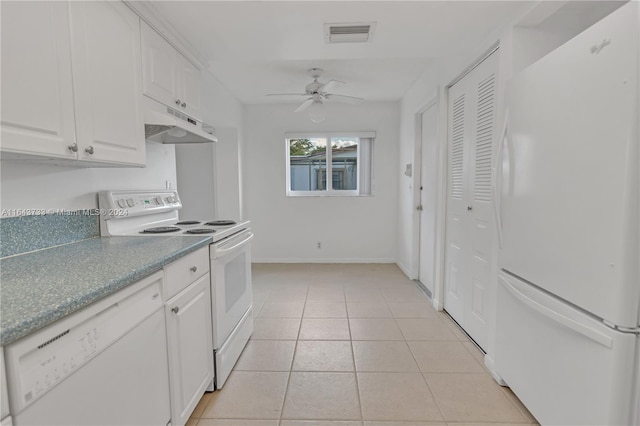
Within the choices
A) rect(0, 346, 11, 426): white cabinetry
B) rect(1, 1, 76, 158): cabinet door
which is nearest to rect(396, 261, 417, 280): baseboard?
rect(1, 1, 76, 158): cabinet door

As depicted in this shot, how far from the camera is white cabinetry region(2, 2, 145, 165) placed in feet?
3.26

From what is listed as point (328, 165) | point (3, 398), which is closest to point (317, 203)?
point (328, 165)

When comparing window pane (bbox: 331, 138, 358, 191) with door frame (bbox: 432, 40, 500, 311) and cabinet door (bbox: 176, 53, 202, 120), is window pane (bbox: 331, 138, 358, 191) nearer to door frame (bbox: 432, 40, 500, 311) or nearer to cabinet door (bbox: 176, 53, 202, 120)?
door frame (bbox: 432, 40, 500, 311)

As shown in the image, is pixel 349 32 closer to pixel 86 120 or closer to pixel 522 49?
pixel 522 49

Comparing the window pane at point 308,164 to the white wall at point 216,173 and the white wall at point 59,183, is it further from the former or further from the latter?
the white wall at point 59,183

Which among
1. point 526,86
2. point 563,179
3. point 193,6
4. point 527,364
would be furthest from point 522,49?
point 193,6

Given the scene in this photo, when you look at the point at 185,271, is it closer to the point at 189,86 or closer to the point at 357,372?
the point at 357,372

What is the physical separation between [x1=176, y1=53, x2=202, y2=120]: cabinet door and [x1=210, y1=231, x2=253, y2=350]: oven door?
39.6 inches

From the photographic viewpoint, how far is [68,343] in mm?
784

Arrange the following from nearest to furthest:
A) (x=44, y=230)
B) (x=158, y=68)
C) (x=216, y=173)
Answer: (x=44, y=230) < (x=158, y=68) < (x=216, y=173)

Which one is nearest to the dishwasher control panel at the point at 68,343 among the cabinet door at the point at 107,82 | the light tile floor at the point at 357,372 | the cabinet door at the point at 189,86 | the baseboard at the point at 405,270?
the cabinet door at the point at 107,82

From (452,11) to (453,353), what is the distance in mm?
2227

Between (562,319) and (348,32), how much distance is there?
1.97 m

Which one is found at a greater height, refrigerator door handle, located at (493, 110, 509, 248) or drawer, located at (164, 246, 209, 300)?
refrigerator door handle, located at (493, 110, 509, 248)
